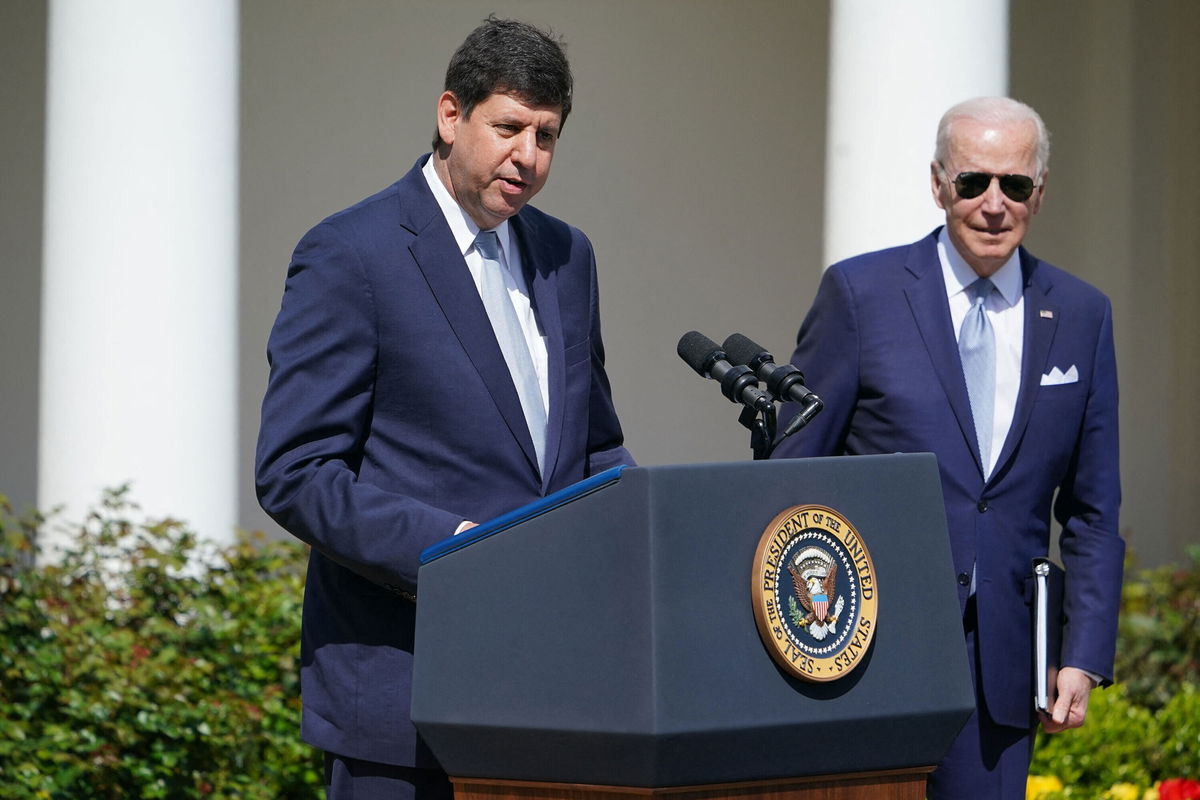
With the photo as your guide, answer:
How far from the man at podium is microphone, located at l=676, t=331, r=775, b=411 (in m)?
0.26

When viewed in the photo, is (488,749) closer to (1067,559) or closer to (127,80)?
(1067,559)

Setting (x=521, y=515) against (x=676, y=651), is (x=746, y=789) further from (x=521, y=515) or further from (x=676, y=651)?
(x=521, y=515)

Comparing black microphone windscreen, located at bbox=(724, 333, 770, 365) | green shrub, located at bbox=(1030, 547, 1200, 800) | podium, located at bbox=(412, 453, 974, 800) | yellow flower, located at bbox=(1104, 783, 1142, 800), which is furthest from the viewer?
green shrub, located at bbox=(1030, 547, 1200, 800)

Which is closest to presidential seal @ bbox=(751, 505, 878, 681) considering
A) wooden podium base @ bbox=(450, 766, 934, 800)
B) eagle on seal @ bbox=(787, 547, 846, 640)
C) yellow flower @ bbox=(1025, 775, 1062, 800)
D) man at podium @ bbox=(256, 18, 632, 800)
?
eagle on seal @ bbox=(787, 547, 846, 640)

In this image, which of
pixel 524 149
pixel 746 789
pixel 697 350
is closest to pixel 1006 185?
pixel 697 350

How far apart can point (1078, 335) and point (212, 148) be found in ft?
12.1

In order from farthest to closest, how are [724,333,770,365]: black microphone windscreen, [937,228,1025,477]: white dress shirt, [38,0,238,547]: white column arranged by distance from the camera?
[38,0,238,547]: white column, [937,228,1025,477]: white dress shirt, [724,333,770,365]: black microphone windscreen

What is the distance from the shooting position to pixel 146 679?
4648 mm

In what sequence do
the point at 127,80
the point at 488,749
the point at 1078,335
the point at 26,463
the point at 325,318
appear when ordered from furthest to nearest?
the point at 26,463, the point at 127,80, the point at 1078,335, the point at 325,318, the point at 488,749

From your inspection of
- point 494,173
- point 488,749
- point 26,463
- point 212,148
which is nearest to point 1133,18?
point 212,148

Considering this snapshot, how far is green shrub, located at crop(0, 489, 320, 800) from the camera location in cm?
456

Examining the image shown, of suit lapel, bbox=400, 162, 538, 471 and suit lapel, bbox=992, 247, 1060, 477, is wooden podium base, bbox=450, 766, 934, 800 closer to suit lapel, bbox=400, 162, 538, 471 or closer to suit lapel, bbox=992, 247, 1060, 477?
suit lapel, bbox=400, 162, 538, 471

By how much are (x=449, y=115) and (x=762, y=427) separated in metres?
0.74

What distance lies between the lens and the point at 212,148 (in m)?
5.94
